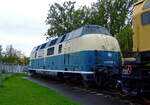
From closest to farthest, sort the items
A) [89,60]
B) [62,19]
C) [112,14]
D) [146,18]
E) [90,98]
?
1. [146,18]
2. [90,98]
3. [89,60]
4. [112,14]
5. [62,19]

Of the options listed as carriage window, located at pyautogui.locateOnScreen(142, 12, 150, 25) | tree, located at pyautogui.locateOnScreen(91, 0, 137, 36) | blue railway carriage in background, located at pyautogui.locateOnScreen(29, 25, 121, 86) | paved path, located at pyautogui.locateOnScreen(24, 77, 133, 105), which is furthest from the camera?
tree, located at pyautogui.locateOnScreen(91, 0, 137, 36)

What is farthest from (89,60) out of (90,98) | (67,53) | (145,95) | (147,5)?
(147,5)

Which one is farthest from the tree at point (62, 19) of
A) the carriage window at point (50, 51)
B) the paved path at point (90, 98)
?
the paved path at point (90, 98)

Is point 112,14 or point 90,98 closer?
point 90,98

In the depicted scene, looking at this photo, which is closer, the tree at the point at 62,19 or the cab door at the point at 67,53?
the cab door at the point at 67,53

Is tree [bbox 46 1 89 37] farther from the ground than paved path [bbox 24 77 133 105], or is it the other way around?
tree [bbox 46 1 89 37]

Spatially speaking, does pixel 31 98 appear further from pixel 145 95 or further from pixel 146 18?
pixel 146 18

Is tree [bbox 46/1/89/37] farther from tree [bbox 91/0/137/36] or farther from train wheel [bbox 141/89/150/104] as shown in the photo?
train wheel [bbox 141/89/150/104]

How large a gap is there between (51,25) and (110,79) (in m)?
32.3

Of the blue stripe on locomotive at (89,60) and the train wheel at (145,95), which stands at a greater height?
the blue stripe on locomotive at (89,60)

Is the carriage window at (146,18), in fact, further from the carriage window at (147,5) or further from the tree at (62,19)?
the tree at (62,19)

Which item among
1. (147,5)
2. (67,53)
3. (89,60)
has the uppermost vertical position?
(147,5)

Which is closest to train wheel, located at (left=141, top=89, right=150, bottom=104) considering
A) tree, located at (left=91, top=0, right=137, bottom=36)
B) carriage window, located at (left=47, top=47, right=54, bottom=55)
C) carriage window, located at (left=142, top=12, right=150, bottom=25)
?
carriage window, located at (left=142, top=12, right=150, bottom=25)

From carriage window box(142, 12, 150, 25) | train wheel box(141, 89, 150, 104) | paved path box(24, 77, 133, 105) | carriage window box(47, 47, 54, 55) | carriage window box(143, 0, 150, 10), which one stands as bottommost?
paved path box(24, 77, 133, 105)
